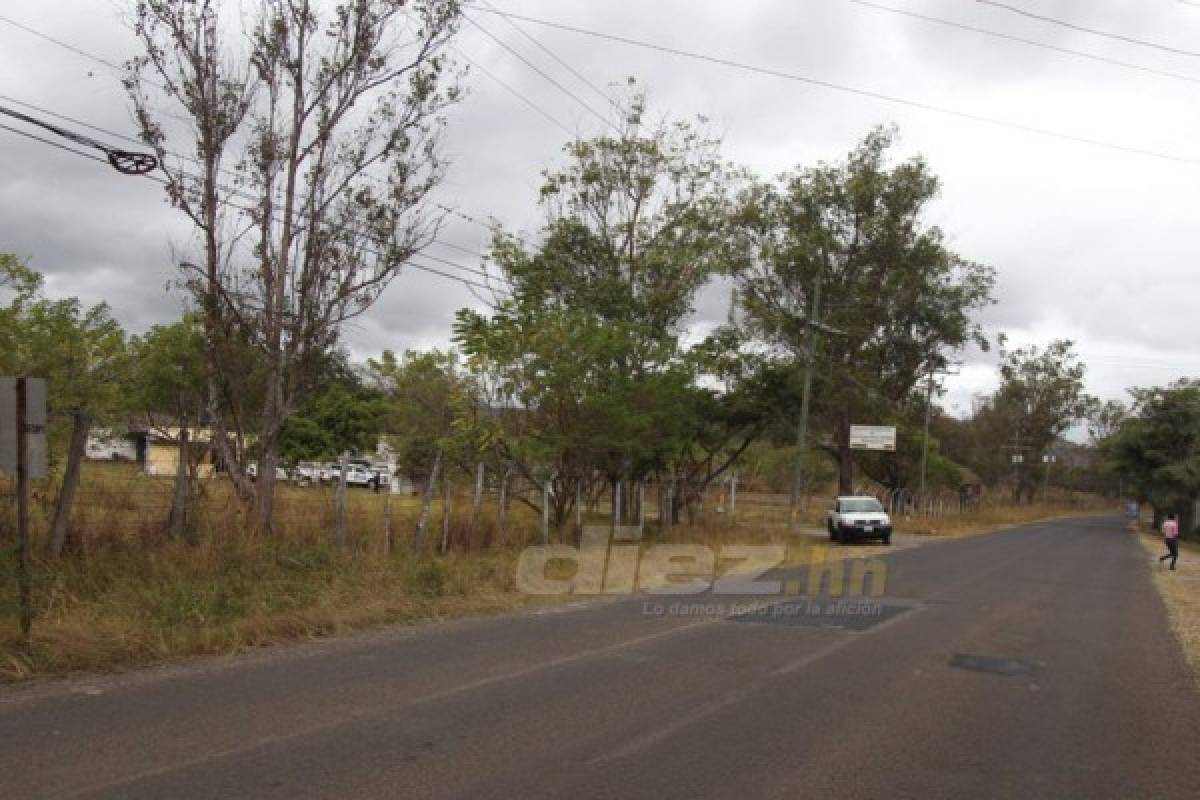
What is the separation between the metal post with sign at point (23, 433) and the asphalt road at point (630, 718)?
5.30ft

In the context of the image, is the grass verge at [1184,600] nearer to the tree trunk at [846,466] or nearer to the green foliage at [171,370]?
the green foliage at [171,370]

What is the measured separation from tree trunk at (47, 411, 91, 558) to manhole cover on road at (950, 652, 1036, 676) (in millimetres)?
9369

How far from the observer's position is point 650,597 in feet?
49.1

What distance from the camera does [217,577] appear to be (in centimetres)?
1184

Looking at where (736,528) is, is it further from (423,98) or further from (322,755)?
(322,755)

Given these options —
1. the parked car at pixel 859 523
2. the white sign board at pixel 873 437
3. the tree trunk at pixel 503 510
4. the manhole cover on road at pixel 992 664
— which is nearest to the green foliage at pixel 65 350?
the tree trunk at pixel 503 510

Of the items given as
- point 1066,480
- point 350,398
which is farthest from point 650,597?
point 1066,480

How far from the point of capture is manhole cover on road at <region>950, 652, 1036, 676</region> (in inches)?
382

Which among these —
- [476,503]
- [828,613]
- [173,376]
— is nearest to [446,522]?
[476,503]

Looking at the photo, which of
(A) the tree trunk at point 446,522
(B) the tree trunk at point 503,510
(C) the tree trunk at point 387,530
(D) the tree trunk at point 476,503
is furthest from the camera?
(B) the tree trunk at point 503,510

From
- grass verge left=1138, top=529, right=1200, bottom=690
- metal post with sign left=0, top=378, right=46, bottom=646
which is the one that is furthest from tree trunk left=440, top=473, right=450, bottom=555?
grass verge left=1138, top=529, right=1200, bottom=690

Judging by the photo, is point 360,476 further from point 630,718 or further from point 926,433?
point 630,718

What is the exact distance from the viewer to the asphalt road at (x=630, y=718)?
5.69m

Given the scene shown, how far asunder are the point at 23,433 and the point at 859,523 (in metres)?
27.3
